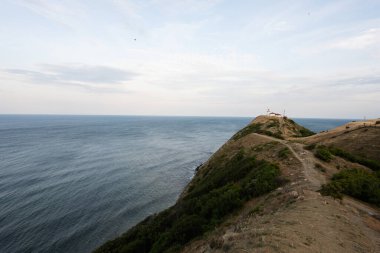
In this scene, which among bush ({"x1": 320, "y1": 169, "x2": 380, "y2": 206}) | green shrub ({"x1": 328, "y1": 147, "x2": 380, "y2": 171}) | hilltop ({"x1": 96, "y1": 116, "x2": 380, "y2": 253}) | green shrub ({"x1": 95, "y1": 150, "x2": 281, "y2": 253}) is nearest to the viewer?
hilltop ({"x1": 96, "y1": 116, "x2": 380, "y2": 253})

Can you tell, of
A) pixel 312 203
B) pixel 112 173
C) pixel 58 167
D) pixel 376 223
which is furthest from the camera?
pixel 58 167

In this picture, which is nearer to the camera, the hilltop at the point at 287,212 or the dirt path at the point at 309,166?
the hilltop at the point at 287,212

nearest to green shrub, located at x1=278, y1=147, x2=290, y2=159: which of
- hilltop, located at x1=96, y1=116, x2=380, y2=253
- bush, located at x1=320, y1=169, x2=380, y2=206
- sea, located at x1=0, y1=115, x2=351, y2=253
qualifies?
hilltop, located at x1=96, y1=116, x2=380, y2=253

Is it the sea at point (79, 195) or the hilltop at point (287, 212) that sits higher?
the hilltop at point (287, 212)

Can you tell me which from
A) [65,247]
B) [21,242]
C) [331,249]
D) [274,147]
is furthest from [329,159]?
[21,242]

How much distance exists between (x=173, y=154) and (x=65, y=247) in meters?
55.6

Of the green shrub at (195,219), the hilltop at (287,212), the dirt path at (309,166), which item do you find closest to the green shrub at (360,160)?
the hilltop at (287,212)

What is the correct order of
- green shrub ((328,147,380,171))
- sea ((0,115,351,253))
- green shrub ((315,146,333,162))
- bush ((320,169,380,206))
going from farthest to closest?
1. sea ((0,115,351,253))
2. green shrub ((315,146,333,162))
3. green shrub ((328,147,380,171))
4. bush ((320,169,380,206))

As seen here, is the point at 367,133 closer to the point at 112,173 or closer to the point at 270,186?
the point at 270,186

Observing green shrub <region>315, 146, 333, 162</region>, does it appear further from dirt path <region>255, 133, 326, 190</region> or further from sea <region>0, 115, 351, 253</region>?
sea <region>0, 115, 351, 253</region>

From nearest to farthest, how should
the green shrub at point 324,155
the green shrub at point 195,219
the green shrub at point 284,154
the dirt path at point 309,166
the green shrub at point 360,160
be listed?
the green shrub at point 195,219 < the dirt path at point 309,166 < the green shrub at point 360,160 < the green shrub at point 324,155 < the green shrub at point 284,154

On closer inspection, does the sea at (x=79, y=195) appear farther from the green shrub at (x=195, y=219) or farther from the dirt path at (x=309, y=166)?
the dirt path at (x=309, y=166)

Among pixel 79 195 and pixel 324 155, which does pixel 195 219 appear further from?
pixel 79 195

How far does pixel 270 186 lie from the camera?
63.6ft
